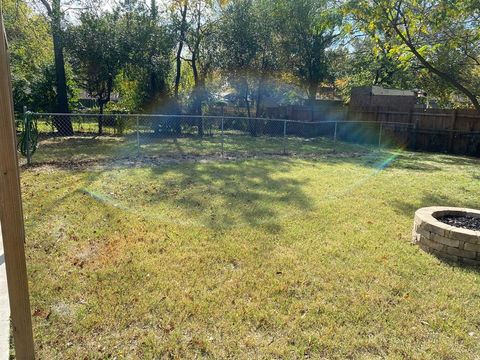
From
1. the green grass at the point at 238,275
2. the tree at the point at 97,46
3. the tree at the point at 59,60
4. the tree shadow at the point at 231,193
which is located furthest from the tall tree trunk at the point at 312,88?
the green grass at the point at 238,275

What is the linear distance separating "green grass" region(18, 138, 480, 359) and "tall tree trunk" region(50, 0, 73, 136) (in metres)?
8.74

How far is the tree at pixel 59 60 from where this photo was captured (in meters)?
13.5

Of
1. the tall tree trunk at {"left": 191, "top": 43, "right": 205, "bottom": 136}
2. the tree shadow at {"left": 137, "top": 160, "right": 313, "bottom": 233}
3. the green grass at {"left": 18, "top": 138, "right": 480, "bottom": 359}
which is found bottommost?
the green grass at {"left": 18, "top": 138, "right": 480, "bottom": 359}

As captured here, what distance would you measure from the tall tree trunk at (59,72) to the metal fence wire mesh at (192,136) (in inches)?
2.3

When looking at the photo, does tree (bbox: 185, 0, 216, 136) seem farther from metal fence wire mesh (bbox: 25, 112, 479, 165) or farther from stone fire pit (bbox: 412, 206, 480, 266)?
stone fire pit (bbox: 412, 206, 480, 266)

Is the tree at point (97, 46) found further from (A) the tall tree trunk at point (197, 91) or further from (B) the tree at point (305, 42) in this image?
(B) the tree at point (305, 42)

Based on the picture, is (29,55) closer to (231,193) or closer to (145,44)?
(145,44)

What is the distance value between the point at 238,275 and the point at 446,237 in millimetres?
2366

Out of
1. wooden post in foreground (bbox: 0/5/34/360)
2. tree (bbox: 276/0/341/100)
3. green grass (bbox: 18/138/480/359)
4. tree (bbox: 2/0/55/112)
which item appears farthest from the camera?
tree (bbox: 276/0/341/100)

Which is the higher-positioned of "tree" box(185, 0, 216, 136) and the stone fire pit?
"tree" box(185, 0, 216, 136)

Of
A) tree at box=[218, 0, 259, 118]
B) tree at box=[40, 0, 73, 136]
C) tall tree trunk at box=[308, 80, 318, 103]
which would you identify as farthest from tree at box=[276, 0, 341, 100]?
tree at box=[40, 0, 73, 136]

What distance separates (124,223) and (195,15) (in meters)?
14.8

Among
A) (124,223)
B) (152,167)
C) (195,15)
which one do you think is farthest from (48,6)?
(124,223)

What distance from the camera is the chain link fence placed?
35.0 feet
